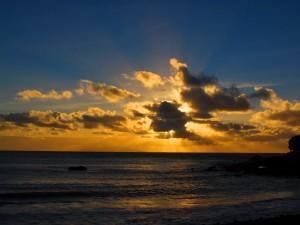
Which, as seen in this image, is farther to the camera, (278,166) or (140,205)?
(278,166)

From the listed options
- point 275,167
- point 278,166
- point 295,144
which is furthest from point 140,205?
point 295,144

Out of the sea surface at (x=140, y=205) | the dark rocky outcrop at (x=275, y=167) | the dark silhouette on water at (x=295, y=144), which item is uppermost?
the dark silhouette on water at (x=295, y=144)

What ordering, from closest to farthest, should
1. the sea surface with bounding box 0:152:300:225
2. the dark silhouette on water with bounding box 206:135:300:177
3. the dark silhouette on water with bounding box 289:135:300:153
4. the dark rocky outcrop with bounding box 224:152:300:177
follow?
1. the sea surface with bounding box 0:152:300:225
2. the dark rocky outcrop with bounding box 224:152:300:177
3. the dark silhouette on water with bounding box 206:135:300:177
4. the dark silhouette on water with bounding box 289:135:300:153

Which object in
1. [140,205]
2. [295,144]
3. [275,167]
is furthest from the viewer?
[295,144]

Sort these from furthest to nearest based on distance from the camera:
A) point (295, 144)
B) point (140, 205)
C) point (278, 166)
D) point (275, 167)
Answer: point (295, 144) < point (278, 166) < point (275, 167) < point (140, 205)

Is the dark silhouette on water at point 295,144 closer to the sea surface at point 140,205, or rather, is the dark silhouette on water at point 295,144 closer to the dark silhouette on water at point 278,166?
the dark silhouette on water at point 278,166

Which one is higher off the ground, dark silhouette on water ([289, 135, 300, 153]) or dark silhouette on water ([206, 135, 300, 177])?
dark silhouette on water ([289, 135, 300, 153])

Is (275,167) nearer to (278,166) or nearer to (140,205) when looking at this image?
(278,166)

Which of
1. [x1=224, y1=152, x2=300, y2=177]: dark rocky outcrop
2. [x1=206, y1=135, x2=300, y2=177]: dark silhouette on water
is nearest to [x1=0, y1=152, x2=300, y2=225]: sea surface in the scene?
Result: [x1=224, y1=152, x2=300, y2=177]: dark rocky outcrop

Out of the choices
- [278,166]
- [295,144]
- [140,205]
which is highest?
[295,144]

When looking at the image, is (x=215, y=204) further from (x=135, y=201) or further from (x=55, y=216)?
(x=55, y=216)

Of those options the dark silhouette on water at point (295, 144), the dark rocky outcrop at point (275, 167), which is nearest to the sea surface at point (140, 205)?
the dark rocky outcrop at point (275, 167)

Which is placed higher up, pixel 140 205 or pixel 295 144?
pixel 295 144

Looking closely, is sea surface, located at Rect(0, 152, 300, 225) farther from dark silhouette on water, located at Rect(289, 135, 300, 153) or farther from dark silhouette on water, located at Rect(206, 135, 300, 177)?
dark silhouette on water, located at Rect(289, 135, 300, 153)
